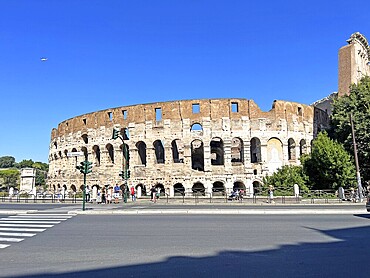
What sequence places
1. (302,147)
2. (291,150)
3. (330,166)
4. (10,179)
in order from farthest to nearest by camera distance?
1. (10,179)
2. (302,147)
3. (291,150)
4. (330,166)

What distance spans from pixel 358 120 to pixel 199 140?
1478 centimetres

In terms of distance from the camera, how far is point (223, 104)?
34344 millimetres

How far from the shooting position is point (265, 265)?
18.3 ft

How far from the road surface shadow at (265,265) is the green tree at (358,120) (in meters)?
24.3

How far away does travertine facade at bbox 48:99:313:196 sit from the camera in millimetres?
33406

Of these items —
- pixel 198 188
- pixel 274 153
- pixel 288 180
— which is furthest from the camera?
pixel 274 153

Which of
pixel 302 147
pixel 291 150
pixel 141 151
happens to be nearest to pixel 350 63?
pixel 302 147

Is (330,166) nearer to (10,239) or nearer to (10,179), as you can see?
(10,239)

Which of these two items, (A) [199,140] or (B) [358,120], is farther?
(A) [199,140]

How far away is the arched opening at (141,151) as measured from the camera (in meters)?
36.5

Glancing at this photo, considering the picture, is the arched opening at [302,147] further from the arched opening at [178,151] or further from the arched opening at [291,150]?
the arched opening at [178,151]

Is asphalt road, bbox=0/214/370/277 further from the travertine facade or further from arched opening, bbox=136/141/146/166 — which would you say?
arched opening, bbox=136/141/146/166

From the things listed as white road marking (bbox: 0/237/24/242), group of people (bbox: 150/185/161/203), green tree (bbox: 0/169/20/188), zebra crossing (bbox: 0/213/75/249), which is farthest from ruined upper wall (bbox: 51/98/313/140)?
green tree (bbox: 0/169/20/188)

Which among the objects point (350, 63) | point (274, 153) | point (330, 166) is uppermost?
point (350, 63)
